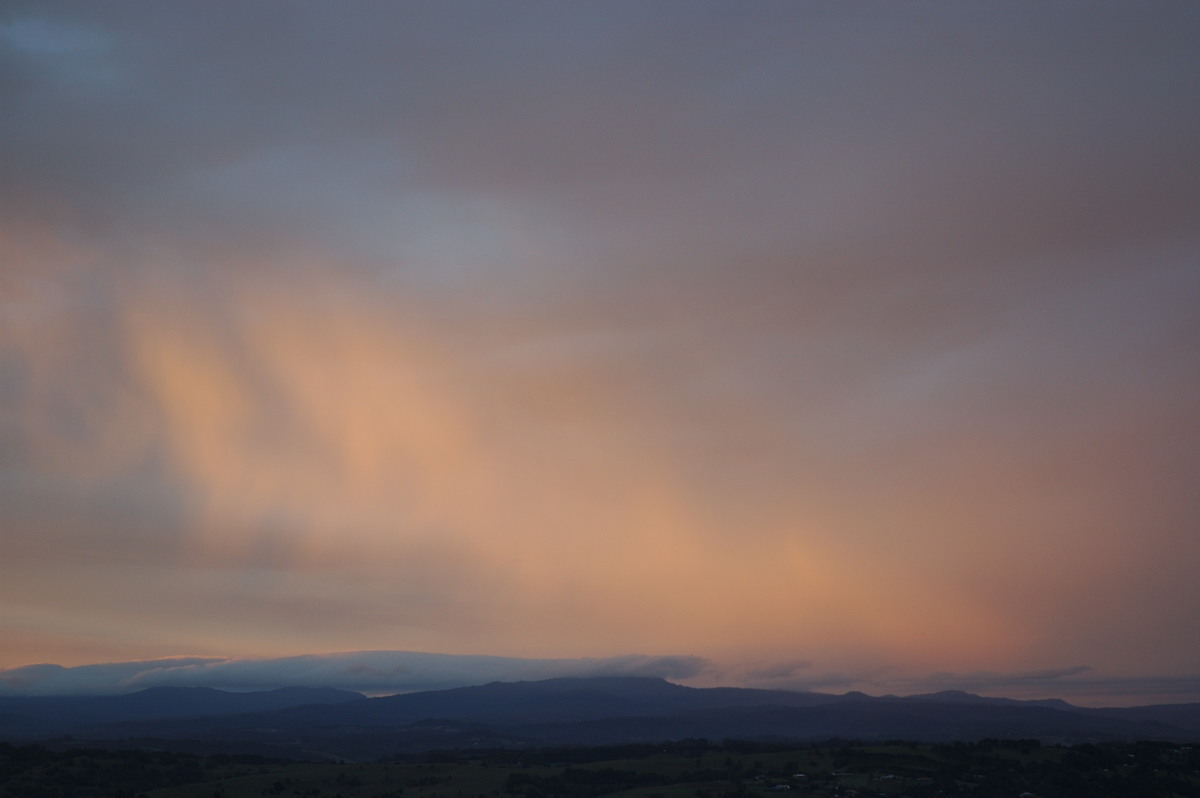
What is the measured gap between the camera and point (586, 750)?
6230 inches

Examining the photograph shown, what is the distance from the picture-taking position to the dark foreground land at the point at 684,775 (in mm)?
98625

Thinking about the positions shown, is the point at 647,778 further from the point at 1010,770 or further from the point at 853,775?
the point at 1010,770

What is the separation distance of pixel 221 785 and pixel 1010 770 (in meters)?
84.8

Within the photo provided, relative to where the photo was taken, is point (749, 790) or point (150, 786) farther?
point (150, 786)

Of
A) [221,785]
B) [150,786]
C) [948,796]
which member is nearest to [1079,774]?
[948,796]

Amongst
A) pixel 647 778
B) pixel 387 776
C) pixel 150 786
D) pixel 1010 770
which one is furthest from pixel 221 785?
pixel 1010 770

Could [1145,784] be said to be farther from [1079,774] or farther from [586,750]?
[586,750]

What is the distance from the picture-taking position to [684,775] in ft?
381

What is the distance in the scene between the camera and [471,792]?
107500 mm

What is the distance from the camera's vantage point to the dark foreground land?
324 ft

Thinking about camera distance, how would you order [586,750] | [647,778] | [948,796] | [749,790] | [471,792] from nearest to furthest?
[948,796] → [749,790] → [471,792] → [647,778] → [586,750]

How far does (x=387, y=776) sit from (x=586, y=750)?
45.3 m

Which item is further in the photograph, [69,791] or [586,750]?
[586,750]

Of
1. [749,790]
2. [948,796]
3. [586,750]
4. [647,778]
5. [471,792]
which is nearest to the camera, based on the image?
[948,796]
